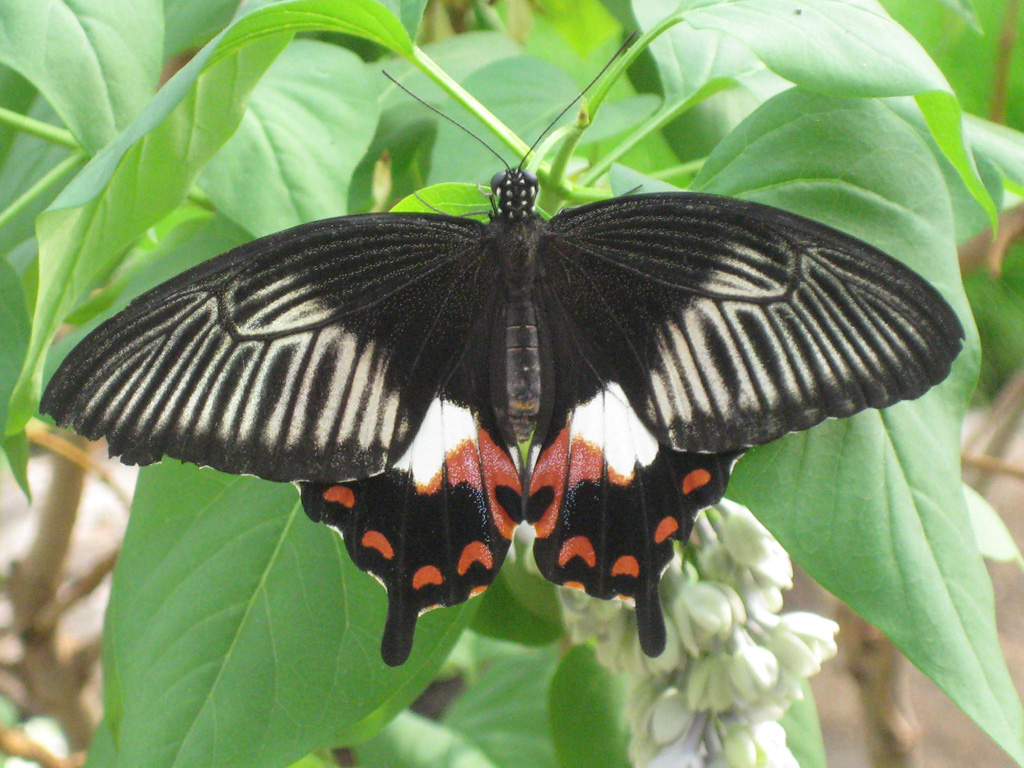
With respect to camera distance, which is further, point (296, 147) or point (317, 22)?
point (296, 147)

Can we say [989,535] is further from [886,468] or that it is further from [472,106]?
[472,106]

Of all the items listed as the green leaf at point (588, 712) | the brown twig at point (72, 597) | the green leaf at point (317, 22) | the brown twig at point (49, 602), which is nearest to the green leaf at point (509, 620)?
the green leaf at point (588, 712)

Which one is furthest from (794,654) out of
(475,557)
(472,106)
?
(472,106)

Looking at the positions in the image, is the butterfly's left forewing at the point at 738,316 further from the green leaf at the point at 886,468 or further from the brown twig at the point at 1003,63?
the brown twig at the point at 1003,63

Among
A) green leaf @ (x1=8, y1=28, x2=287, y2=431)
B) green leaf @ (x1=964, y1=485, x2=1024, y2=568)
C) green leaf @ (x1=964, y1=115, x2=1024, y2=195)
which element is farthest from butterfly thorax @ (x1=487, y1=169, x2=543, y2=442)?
green leaf @ (x1=964, y1=485, x2=1024, y2=568)

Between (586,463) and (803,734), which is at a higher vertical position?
(586,463)

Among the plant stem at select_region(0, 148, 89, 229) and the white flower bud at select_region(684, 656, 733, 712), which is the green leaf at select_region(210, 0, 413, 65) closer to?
the plant stem at select_region(0, 148, 89, 229)
